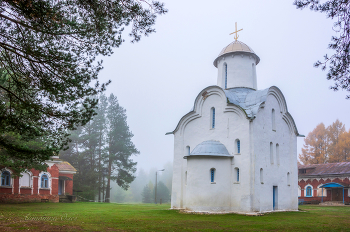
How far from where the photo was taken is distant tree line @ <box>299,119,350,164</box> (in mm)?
42875

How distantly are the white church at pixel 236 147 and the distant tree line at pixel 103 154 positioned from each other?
19.3 meters

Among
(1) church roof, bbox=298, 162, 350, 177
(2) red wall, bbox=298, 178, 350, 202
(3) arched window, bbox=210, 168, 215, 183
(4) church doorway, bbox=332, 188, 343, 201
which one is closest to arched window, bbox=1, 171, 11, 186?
(3) arched window, bbox=210, 168, 215, 183

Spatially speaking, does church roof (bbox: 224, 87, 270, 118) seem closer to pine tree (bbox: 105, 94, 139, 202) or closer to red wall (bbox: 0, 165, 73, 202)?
red wall (bbox: 0, 165, 73, 202)

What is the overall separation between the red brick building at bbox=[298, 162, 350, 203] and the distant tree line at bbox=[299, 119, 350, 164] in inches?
311

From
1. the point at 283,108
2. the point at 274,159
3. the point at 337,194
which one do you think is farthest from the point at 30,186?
the point at 337,194

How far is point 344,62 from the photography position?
27.0 ft

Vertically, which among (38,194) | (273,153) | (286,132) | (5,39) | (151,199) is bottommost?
(151,199)

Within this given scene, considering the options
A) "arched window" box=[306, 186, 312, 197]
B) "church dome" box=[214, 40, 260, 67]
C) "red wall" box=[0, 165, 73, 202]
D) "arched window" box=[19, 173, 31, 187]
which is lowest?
"arched window" box=[306, 186, 312, 197]

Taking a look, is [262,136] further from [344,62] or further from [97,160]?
[97,160]

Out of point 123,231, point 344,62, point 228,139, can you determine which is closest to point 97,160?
point 228,139

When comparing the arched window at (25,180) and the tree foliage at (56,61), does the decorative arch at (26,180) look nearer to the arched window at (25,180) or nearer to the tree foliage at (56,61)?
the arched window at (25,180)

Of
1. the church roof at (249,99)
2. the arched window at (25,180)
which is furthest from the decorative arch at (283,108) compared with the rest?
the arched window at (25,180)

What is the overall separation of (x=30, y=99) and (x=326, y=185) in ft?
106

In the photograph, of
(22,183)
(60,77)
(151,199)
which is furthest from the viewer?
(151,199)
